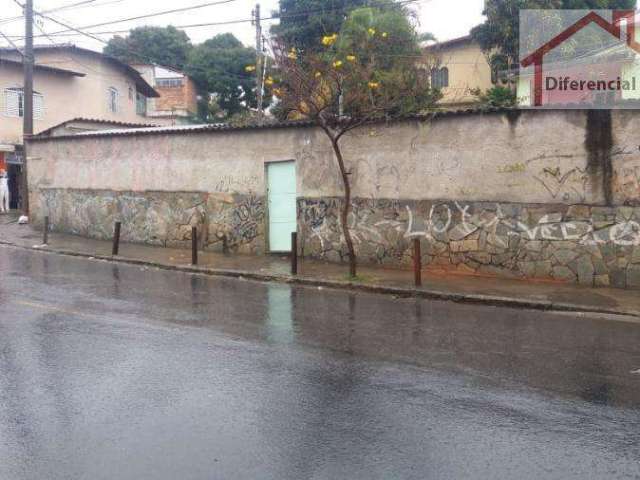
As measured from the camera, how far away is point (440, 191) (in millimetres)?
13562

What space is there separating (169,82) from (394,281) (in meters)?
38.9

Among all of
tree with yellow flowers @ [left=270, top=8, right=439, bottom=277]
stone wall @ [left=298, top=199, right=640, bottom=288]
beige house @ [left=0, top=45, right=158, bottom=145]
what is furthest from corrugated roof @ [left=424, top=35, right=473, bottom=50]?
stone wall @ [left=298, top=199, right=640, bottom=288]

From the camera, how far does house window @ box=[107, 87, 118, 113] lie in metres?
35.7

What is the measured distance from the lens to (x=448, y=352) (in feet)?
24.5

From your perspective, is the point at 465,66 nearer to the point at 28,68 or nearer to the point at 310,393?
the point at 28,68

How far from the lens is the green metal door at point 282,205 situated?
15.8 meters

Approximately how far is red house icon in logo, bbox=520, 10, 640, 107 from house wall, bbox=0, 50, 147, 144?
2151cm

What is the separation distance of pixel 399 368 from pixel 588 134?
24.1 ft

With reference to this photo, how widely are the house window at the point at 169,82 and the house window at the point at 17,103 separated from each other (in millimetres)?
16545

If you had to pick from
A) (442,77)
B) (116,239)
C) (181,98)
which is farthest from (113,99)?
(116,239)

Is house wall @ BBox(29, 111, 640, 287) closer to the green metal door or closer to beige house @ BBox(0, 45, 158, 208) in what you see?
the green metal door

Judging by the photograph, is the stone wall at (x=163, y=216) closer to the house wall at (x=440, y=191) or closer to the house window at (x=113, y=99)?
the house wall at (x=440, y=191)

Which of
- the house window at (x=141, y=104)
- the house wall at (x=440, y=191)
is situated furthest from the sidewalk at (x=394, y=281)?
the house window at (x=141, y=104)

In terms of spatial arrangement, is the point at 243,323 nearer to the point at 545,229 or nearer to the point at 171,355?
the point at 171,355
